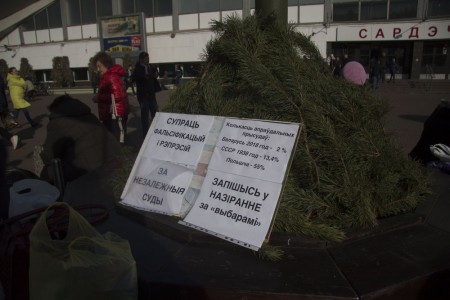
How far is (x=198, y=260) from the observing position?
1646mm

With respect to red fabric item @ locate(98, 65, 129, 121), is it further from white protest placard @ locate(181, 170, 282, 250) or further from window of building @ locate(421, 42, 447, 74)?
window of building @ locate(421, 42, 447, 74)

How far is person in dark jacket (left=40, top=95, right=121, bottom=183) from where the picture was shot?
3697 mm

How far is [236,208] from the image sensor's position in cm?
175

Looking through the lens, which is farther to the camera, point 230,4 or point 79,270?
point 230,4

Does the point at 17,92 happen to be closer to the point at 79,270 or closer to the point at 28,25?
the point at 79,270

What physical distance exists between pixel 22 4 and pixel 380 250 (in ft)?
135

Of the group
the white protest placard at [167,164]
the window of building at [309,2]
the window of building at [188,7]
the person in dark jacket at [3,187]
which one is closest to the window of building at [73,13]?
the window of building at [188,7]

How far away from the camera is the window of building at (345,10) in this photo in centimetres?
2478

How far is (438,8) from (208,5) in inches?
593

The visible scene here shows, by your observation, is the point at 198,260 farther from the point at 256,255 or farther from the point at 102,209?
the point at 102,209

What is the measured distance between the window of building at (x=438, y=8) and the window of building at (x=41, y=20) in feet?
101

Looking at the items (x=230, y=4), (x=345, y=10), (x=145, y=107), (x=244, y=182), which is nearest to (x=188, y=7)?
(x=230, y=4)

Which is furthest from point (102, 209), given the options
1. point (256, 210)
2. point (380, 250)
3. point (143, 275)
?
point (380, 250)

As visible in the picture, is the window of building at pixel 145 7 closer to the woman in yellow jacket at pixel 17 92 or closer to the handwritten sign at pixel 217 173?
the woman in yellow jacket at pixel 17 92
